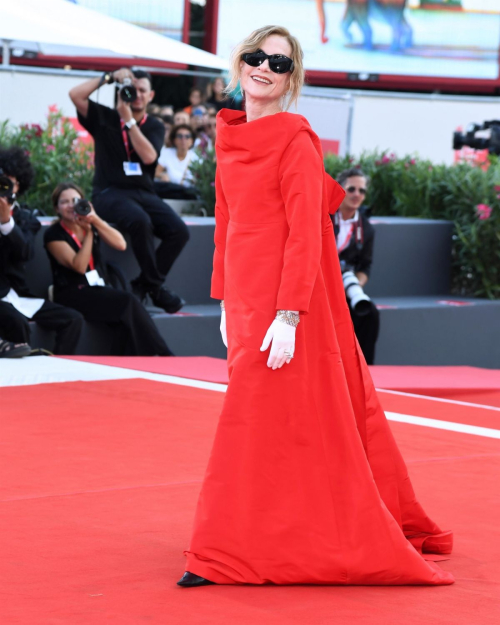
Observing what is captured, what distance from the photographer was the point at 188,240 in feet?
25.1

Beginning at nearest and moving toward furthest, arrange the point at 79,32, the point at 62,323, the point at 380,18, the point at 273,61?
the point at 273,61
the point at 79,32
the point at 62,323
the point at 380,18

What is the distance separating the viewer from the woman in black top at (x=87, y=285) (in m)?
6.58

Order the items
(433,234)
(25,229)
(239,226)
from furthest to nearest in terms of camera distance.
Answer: (433,234) → (25,229) → (239,226)

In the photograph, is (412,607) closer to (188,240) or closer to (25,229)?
(25,229)

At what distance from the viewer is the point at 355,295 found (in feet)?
25.0

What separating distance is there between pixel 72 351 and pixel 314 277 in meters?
3.89

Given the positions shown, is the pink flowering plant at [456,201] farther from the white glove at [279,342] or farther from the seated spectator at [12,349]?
the white glove at [279,342]

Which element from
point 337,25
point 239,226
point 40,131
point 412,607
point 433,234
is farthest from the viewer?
point 337,25

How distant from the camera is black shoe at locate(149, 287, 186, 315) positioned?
716 cm

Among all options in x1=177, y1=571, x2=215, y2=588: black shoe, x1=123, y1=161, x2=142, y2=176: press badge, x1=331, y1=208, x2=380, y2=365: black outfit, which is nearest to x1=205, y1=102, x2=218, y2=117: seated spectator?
x1=331, y1=208, x2=380, y2=365: black outfit

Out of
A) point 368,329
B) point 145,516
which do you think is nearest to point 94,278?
point 368,329

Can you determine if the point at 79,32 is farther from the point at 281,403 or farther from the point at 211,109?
the point at 211,109

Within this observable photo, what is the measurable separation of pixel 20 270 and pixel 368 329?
8.23 feet

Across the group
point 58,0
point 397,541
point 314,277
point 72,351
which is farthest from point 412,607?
point 58,0
